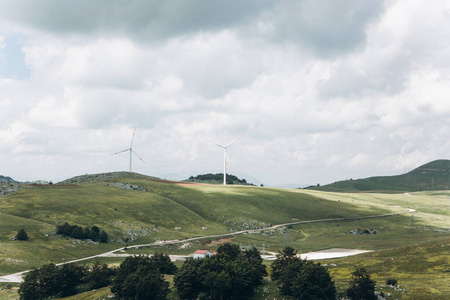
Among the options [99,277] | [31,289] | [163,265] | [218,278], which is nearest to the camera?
[218,278]

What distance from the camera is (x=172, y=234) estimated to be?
637 ft

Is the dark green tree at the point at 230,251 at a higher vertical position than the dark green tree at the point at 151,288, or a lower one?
higher

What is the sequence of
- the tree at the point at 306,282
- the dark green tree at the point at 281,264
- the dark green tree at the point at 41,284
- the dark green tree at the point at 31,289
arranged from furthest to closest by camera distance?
the dark green tree at the point at 41,284 < the dark green tree at the point at 281,264 < the dark green tree at the point at 31,289 < the tree at the point at 306,282

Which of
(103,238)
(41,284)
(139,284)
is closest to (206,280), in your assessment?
(139,284)

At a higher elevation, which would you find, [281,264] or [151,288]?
[281,264]

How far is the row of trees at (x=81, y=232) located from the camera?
171188 millimetres

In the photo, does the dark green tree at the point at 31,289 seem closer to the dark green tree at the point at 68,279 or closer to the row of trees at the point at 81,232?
the dark green tree at the point at 68,279

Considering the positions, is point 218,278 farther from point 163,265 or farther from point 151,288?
point 163,265

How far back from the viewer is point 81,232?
6781 inches

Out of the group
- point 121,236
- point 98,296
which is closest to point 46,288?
point 98,296

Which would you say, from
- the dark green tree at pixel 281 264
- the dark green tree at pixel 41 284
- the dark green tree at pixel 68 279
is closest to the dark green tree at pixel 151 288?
the dark green tree at pixel 68 279

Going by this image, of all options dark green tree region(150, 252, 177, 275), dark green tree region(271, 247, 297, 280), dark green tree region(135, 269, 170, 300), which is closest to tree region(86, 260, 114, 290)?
dark green tree region(150, 252, 177, 275)

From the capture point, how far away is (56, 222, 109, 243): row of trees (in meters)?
171

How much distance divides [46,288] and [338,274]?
81.4m
